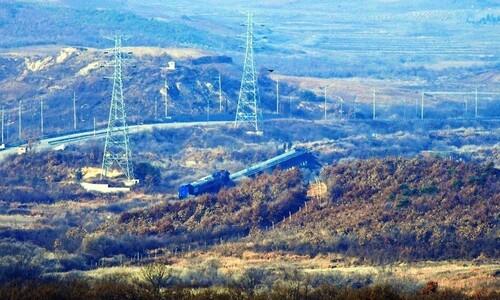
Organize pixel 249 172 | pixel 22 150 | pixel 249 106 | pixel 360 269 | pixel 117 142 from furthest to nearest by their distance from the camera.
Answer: pixel 249 106, pixel 22 150, pixel 249 172, pixel 117 142, pixel 360 269

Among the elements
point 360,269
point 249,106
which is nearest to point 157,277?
point 360,269

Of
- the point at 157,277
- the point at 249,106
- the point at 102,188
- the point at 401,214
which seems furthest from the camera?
the point at 249,106

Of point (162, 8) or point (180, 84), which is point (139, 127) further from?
point (162, 8)

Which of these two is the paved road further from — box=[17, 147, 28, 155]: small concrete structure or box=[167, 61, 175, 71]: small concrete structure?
box=[167, 61, 175, 71]: small concrete structure

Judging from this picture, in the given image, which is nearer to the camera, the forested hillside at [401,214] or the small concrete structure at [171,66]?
the forested hillside at [401,214]

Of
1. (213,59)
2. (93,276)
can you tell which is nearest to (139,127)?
(213,59)

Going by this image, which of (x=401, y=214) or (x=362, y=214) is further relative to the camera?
(x=362, y=214)

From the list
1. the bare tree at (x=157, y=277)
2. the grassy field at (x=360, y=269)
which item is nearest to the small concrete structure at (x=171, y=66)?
the grassy field at (x=360, y=269)

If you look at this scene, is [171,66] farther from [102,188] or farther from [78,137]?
[102,188]

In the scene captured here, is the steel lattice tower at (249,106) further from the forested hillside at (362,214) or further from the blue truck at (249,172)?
the forested hillside at (362,214)

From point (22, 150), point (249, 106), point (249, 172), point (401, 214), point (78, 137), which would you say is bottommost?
point (249, 106)

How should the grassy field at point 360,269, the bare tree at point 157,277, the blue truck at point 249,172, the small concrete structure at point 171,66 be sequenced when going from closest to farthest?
the bare tree at point 157,277, the grassy field at point 360,269, the blue truck at point 249,172, the small concrete structure at point 171,66
